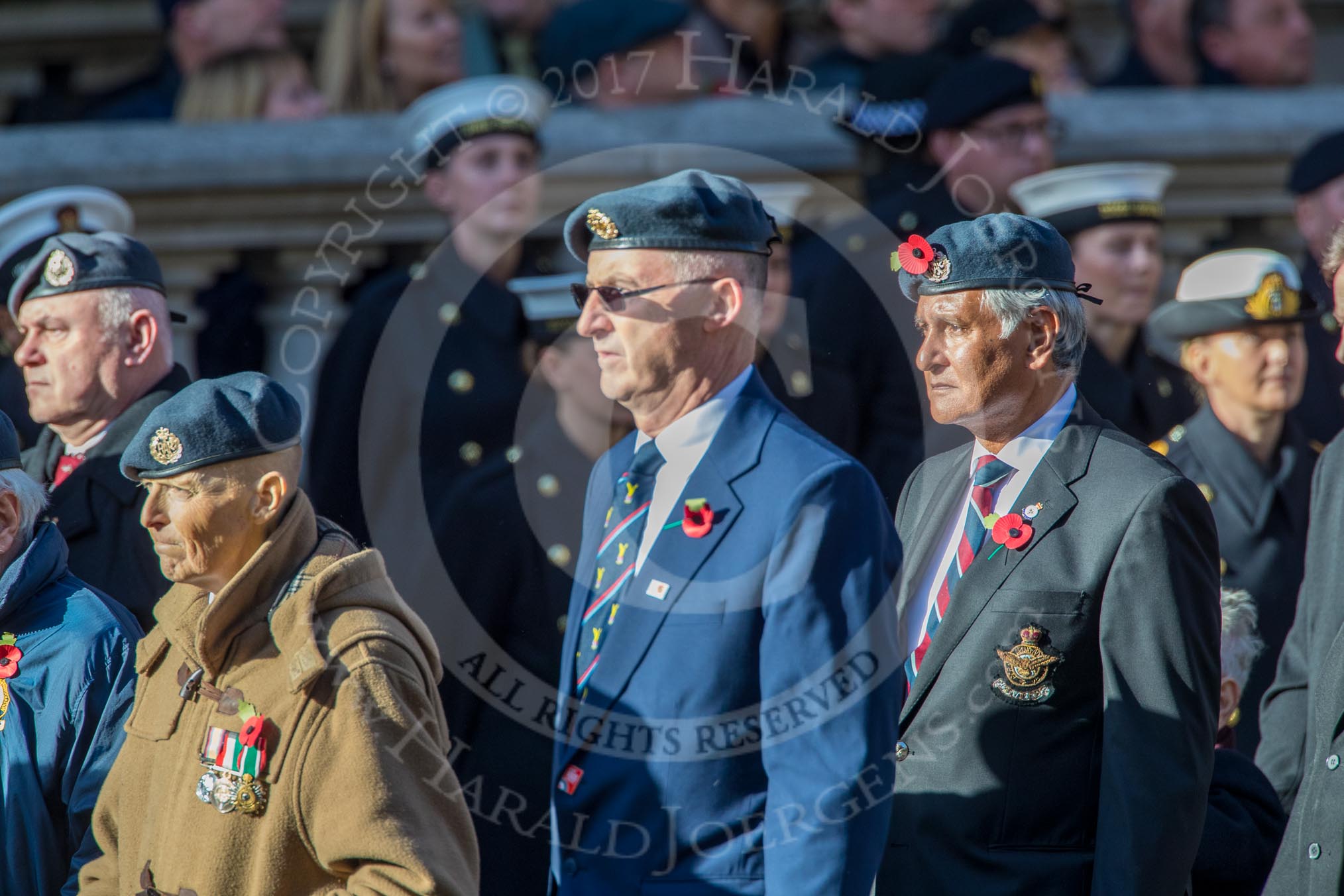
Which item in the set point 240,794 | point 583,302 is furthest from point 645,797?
point 583,302

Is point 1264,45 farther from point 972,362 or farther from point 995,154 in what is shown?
point 972,362

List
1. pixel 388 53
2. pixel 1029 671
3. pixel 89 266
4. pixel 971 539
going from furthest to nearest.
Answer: pixel 388 53 < pixel 89 266 < pixel 971 539 < pixel 1029 671

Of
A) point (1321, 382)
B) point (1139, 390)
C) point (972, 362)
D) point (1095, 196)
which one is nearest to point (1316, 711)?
point (972, 362)

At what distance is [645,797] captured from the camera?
3.72m

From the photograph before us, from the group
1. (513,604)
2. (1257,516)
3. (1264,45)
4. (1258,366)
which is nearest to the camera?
(513,604)

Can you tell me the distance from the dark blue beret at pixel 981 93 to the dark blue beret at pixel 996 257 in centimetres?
251

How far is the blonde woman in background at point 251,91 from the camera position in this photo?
7246 mm

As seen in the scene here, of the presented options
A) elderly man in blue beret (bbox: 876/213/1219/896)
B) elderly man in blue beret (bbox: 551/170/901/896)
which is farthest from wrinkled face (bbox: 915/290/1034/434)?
elderly man in blue beret (bbox: 551/170/901/896)

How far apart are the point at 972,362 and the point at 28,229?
3211 mm

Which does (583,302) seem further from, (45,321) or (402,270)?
(402,270)

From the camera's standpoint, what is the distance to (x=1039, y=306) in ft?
12.5

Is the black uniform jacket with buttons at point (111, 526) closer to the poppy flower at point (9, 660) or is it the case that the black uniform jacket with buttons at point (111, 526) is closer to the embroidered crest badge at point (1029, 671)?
the poppy flower at point (9, 660)

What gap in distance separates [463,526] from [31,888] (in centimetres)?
159

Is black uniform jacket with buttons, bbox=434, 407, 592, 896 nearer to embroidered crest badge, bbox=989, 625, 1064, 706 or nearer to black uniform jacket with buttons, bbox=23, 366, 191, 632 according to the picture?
black uniform jacket with buttons, bbox=23, 366, 191, 632
